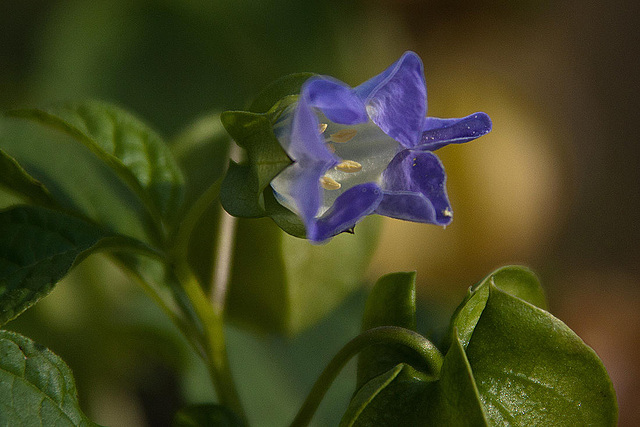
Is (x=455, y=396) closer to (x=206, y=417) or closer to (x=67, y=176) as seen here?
(x=206, y=417)

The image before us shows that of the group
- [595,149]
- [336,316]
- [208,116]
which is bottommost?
[336,316]

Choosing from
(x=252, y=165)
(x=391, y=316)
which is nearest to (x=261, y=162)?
(x=252, y=165)

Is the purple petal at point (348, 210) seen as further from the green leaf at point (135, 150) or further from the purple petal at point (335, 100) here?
the green leaf at point (135, 150)

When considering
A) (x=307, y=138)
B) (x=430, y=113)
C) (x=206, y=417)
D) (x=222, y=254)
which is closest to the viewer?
(x=307, y=138)

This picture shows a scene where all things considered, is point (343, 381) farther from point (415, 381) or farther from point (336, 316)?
point (415, 381)

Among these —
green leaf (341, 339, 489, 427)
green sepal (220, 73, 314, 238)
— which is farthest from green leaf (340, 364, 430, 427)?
green sepal (220, 73, 314, 238)

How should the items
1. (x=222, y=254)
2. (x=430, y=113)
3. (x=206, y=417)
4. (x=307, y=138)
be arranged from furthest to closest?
(x=430, y=113) < (x=222, y=254) < (x=206, y=417) < (x=307, y=138)

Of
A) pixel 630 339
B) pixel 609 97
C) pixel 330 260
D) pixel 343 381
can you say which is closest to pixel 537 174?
pixel 630 339
